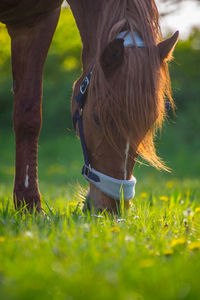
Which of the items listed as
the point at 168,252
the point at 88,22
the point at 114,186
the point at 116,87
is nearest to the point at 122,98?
the point at 116,87

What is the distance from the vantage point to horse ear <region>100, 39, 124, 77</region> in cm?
216

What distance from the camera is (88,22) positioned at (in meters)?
2.61

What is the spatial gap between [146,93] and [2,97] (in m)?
13.3

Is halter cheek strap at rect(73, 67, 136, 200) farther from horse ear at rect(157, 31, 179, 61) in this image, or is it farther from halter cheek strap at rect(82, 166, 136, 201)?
horse ear at rect(157, 31, 179, 61)

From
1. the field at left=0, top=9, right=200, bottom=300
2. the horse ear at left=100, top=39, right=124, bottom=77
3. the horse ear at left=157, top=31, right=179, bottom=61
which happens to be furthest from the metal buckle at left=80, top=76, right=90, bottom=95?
the field at left=0, top=9, right=200, bottom=300

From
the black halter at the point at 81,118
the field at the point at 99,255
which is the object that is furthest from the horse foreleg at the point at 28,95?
the black halter at the point at 81,118

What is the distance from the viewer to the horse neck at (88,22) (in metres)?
2.55

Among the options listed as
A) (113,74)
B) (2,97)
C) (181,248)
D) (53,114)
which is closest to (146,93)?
(113,74)

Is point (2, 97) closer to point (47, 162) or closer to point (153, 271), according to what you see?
point (47, 162)

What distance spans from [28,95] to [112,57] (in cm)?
102

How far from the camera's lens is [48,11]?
2.92 meters

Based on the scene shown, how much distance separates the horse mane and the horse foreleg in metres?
0.72

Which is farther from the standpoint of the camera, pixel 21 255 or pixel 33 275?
pixel 21 255

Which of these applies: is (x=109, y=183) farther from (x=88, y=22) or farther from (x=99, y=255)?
(x=88, y=22)
